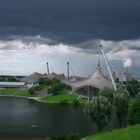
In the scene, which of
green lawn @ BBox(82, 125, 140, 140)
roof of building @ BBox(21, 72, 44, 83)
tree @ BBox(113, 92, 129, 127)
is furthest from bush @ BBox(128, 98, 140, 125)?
roof of building @ BBox(21, 72, 44, 83)

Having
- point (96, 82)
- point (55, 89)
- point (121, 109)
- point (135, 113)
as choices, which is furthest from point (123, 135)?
point (96, 82)

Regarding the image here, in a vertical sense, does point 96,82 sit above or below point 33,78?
below

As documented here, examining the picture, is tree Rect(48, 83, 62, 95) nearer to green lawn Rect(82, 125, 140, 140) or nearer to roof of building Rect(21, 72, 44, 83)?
roof of building Rect(21, 72, 44, 83)

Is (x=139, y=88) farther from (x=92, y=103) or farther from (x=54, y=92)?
(x=92, y=103)

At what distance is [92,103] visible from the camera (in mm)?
44406

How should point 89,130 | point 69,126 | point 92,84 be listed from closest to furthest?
point 89,130 → point 69,126 → point 92,84

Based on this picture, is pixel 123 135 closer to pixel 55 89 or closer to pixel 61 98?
pixel 61 98

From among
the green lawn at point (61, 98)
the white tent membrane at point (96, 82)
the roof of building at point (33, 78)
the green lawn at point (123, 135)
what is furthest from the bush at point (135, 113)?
the roof of building at point (33, 78)

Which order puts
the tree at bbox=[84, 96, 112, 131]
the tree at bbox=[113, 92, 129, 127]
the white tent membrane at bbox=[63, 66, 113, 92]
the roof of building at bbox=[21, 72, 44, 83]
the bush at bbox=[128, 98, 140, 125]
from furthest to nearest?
the roof of building at bbox=[21, 72, 44, 83] < the white tent membrane at bbox=[63, 66, 113, 92] < the tree at bbox=[113, 92, 129, 127] < the bush at bbox=[128, 98, 140, 125] < the tree at bbox=[84, 96, 112, 131]

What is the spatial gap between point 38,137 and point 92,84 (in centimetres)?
8640

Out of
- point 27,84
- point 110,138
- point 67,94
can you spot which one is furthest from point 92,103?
point 27,84

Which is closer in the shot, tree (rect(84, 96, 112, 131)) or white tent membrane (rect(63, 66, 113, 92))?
tree (rect(84, 96, 112, 131))

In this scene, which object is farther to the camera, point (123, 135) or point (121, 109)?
point (121, 109)

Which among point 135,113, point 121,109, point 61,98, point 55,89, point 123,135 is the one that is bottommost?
point 123,135
